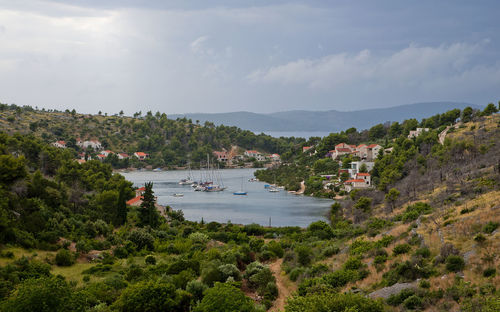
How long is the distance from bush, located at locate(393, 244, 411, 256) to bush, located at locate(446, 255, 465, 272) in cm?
273

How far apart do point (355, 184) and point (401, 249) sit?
38.6 metres

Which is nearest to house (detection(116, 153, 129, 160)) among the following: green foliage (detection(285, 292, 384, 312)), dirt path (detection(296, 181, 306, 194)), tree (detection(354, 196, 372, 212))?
dirt path (detection(296, 181, 306, 194))

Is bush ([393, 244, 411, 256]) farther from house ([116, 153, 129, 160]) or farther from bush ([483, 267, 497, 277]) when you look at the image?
house ([116, 153, 129, 160])

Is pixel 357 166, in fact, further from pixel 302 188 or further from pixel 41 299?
pixel 41 299

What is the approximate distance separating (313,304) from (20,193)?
817 inches

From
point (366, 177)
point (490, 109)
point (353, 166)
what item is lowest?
point (366, 177)

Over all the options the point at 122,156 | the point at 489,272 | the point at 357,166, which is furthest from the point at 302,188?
the point at 489,272

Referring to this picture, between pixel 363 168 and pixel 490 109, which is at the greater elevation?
pixel 490 109

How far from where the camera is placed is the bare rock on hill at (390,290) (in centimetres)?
Result: 1238

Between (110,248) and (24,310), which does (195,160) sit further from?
(24,310)

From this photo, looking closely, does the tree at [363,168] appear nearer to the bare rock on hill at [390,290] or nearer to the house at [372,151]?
the house at [372,151]

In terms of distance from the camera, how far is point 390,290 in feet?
41.6

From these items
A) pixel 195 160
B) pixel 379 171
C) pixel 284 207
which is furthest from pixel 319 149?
pixel 195 160

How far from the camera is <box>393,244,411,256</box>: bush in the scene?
15531 millimetres
